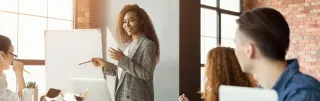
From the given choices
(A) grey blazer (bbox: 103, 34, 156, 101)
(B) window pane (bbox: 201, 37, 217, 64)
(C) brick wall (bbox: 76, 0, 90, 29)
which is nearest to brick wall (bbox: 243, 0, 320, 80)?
(B) window pane (bbox: 201, 37, 217, 64)

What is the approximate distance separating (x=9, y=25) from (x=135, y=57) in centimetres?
158

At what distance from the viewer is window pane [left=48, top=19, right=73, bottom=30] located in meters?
3.67

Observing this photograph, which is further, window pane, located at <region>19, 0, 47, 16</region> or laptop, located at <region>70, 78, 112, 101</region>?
window pane, located at <region>19, 0, 47, 16</region>

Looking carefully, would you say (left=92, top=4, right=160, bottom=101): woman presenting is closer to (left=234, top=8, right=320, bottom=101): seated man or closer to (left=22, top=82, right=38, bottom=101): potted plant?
(left=22, top=82, right=38, bottom=101): potted plant

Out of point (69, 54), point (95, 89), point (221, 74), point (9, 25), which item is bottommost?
point (95, 89)

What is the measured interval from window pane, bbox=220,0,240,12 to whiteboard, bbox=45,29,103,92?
137 inches

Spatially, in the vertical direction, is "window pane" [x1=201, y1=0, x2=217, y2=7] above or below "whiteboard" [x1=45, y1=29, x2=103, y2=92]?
above

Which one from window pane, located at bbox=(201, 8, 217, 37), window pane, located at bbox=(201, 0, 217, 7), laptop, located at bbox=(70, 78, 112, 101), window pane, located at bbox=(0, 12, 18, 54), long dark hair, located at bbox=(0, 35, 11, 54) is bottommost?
laptop, located at bbox=(70, 78, 112, 101)

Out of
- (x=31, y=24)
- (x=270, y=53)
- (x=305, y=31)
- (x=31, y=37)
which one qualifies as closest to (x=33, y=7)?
(x=31, y=24)

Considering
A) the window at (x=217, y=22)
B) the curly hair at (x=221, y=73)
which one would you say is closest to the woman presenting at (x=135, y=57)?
the curly hair at (x=221, y=73)

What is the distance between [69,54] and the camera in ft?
8.82

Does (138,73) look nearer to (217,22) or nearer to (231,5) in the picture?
(217,22)

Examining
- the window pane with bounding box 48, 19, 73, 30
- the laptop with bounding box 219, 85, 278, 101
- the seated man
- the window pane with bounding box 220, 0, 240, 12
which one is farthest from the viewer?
the window pane with bounding box 220, 0, 240, 12

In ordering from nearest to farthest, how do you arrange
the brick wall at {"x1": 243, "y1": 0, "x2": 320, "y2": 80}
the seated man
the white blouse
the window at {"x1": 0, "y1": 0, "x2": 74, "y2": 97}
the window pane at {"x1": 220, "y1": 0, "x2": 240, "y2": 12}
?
the seated man → the white blouse → the window at {"x1": 0, "y1": 0, "x2": 74, "y2": 97} → the brick wall at {"x1": 243, "y1": 0, "x2": 320, "y2": 80} → the window pane at {"x1": 220, "y1": 0, "x2": 240, "y2": 12}
